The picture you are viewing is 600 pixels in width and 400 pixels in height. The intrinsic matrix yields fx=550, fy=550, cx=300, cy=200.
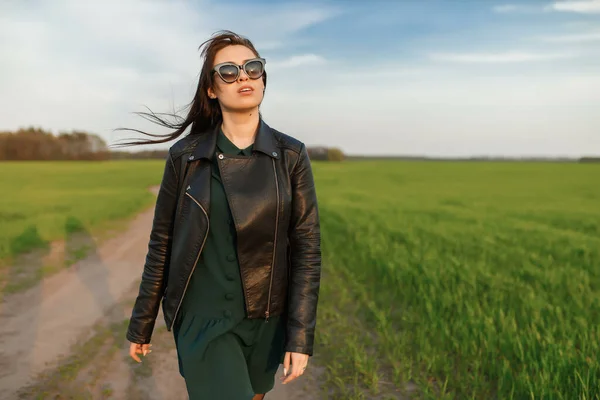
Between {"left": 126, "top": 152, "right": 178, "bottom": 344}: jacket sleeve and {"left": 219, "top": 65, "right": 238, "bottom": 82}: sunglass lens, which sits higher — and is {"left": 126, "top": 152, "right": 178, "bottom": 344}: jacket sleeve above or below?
below

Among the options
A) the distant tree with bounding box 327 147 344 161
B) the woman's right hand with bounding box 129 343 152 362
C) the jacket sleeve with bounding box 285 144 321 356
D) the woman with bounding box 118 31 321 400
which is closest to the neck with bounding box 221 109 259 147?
the woman with bounding box 118 31 321 400

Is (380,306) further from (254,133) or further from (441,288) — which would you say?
(254,133)

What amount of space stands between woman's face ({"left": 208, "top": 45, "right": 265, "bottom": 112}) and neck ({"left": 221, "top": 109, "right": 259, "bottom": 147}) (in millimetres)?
30

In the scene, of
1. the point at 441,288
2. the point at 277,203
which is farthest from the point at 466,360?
the point at 277,203

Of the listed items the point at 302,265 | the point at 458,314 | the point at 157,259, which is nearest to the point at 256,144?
the point at 302,265

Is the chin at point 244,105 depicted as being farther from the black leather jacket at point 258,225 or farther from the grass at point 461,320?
the grass at point 461,320

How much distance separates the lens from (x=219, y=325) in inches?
91.1

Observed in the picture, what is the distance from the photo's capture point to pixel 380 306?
22.0 feet

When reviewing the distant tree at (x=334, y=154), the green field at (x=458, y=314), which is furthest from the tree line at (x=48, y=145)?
the green field at (x=458, y=314)

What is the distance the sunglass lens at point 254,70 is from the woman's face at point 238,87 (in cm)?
2

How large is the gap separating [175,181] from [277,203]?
0.48m

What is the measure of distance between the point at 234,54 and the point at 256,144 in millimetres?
429

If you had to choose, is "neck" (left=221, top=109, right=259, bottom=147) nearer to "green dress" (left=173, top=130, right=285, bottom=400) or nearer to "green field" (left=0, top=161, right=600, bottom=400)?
"green dress" (left=173, top=130, right=285, bottom=400)

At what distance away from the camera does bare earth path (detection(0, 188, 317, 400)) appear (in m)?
4.35
